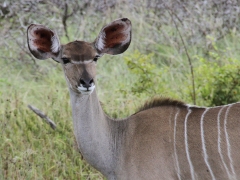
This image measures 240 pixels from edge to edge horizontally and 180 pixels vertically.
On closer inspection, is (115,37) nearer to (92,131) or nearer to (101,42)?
(101,42)

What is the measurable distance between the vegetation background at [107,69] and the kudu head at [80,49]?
1025 millimetres

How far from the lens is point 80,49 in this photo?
361cm

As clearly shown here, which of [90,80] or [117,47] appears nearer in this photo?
[90,80]

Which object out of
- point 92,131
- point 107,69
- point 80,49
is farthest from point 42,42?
point 107,69

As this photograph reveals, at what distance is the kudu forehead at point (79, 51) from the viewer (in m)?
3.58

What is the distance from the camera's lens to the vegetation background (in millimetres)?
4789

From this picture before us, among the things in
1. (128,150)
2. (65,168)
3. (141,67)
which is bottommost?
(65,168)

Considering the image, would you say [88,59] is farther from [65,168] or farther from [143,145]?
[65,168]

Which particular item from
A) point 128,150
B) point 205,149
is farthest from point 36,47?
point 205,149

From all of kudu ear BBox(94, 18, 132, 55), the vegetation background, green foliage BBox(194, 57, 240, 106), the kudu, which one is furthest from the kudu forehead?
green foliage BBox(194, 57, 240, 106)

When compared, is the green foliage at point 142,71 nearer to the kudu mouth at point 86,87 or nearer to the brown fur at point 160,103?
the brown fur at point 160,103

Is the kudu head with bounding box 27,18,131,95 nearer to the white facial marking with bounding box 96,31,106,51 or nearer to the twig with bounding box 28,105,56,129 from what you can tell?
the white facial marking with bounding box 96,31,106,51

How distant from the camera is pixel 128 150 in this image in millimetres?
3670

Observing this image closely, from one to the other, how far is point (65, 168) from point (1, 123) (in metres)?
0.74
